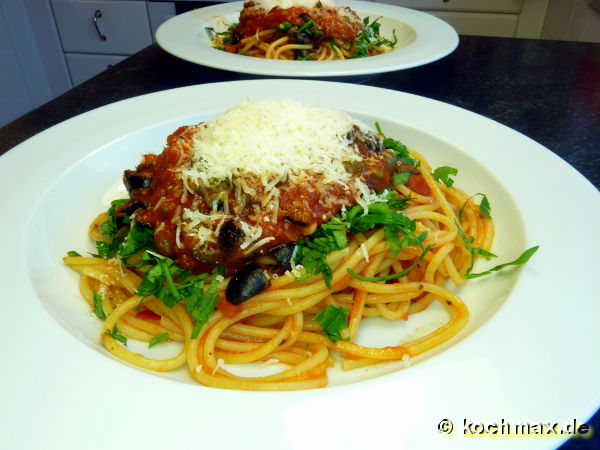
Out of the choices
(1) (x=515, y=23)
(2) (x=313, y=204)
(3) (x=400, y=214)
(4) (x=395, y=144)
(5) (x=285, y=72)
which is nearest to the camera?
(2) (x=313, y=204)

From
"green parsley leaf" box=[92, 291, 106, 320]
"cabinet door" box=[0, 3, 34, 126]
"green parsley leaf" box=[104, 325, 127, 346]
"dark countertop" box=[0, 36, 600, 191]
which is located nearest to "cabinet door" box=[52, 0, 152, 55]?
Result: "cabinet door" box=[0, 3, 34, 126]

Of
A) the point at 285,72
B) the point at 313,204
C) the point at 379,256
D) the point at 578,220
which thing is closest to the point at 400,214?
the point at 379,256

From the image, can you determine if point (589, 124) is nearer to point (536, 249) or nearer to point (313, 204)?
point (536, 249)

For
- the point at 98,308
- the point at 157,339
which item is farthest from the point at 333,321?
the point at 98,308

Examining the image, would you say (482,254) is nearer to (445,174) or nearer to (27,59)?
(445,174)

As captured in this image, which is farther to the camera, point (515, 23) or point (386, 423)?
point (515, 23)

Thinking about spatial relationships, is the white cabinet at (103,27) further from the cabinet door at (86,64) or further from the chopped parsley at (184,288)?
the chopped parsley at (184,288)

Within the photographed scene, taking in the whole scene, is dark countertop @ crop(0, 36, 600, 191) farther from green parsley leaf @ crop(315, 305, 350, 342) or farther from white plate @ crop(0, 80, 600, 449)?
green parsley leaf @ crop(315, 305, 350, 342)
